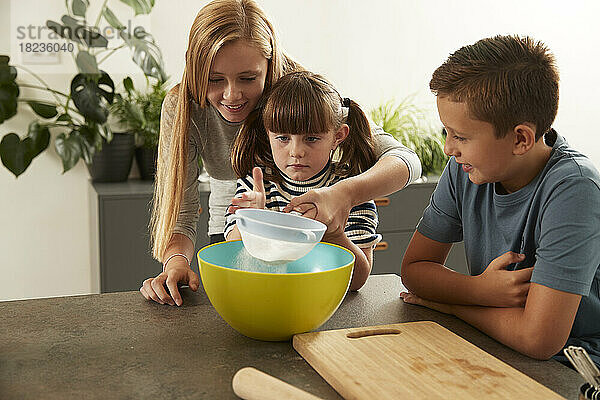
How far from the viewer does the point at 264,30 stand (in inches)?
64.0

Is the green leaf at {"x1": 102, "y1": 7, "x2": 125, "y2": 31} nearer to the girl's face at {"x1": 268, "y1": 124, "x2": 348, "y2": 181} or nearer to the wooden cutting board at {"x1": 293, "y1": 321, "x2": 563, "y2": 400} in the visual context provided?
the girl's face at {"x1": 268, "y1": 124, "x2": 348, "y2": 181}

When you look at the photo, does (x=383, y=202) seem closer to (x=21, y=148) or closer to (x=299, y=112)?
(x=21, y=148)

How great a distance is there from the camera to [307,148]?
4.94 ft

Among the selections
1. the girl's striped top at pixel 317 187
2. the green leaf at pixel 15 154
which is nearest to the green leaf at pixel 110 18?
the green leaf at pixel 15 154

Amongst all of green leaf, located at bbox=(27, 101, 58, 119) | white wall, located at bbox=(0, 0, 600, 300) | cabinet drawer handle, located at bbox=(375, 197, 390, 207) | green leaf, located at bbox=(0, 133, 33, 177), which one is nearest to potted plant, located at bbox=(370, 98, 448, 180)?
white wall, located at bbox=(0, 0, 600, 300)

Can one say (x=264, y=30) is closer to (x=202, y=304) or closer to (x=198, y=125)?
(x=198, y=125)

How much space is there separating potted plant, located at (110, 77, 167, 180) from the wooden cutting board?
2.35 meters

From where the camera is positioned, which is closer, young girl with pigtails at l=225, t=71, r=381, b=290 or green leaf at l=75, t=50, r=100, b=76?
young girl with pigtails at l=225, t=71, r=381, b=290

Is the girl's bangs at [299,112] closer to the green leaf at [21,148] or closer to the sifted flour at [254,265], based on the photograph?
the sifted flour at [254,265]

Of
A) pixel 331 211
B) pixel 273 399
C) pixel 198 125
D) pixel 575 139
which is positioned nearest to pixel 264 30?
pixel 198 125

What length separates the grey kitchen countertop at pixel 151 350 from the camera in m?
0.97

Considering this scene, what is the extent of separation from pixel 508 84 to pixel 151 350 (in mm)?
764

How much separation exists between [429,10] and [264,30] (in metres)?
2.52

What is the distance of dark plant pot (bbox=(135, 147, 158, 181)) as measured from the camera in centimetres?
332
